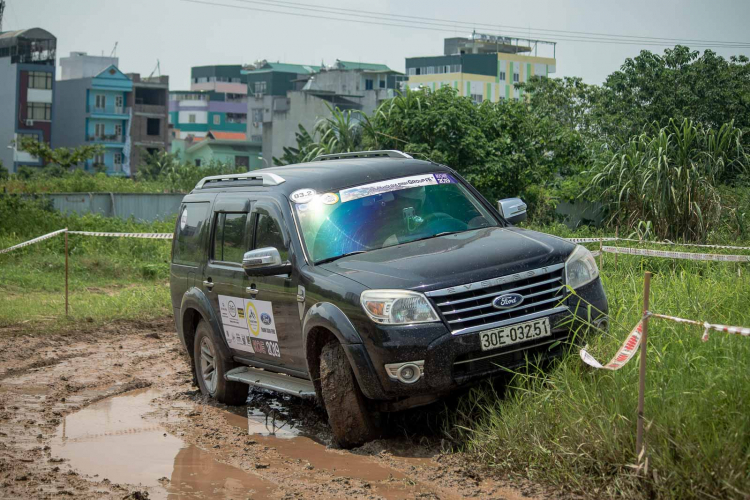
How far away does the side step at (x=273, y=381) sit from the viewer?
6.95 metres

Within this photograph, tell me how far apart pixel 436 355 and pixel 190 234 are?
152 inches

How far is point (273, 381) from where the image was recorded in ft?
24.5

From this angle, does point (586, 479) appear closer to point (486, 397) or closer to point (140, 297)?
point (486, 397)

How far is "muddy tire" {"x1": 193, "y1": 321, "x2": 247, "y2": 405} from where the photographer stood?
8.36 m

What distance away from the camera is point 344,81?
339ft

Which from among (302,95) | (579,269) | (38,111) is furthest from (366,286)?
(38,111)

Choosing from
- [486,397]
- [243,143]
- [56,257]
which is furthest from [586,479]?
[243,143]

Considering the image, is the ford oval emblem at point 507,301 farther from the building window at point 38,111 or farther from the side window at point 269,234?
the building window at point 38,111

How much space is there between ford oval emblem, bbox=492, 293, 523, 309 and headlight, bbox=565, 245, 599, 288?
47cm

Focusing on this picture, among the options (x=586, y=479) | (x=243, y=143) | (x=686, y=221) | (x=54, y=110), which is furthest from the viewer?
(x=243, y=143)

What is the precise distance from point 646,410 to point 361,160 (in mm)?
3892

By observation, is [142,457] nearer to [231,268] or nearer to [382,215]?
[231,268]

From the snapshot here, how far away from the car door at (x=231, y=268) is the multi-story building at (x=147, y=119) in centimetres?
8165

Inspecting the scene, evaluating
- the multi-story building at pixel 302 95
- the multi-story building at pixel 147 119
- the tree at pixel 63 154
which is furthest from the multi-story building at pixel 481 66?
the tree at pixel 63 154
